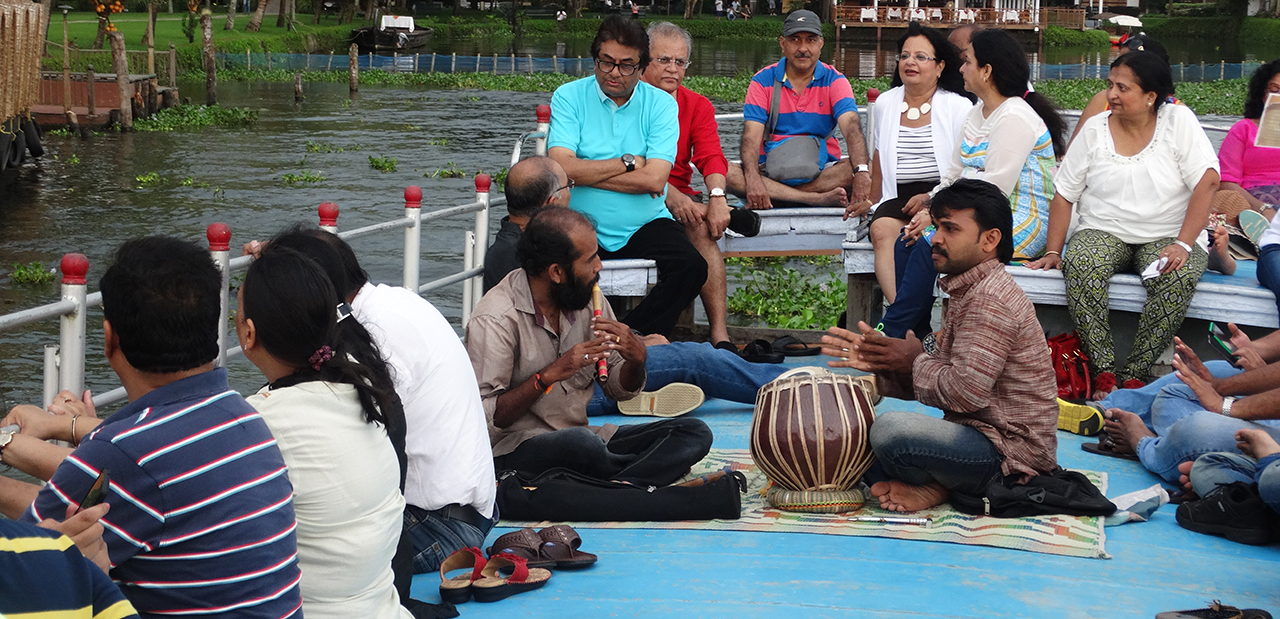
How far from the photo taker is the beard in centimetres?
453

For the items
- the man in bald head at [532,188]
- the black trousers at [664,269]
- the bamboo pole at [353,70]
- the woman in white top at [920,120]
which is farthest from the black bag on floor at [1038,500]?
the bamboo pole at [353,70]

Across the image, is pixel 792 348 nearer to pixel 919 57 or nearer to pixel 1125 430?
pixel 919 57

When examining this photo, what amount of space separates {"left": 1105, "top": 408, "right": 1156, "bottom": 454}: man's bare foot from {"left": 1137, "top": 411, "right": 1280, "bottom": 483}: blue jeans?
0.18 metres

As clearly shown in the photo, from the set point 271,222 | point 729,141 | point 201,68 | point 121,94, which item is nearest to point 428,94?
point 201,68

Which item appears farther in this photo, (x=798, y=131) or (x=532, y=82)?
(x=532, y=82)

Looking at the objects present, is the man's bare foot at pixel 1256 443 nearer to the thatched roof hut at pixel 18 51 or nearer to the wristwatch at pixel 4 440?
the wristwatch at pixel 4 440

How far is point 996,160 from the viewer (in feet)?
21.0

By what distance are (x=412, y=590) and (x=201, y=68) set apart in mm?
41094

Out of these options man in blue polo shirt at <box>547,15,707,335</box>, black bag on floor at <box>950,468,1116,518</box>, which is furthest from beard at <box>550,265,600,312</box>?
man in blue polo shirt at <box>547,15,707,335</box>

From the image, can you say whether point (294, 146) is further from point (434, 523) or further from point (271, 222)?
point (434, 523)

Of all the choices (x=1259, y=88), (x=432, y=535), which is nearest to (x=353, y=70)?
(x=1259, y=88)

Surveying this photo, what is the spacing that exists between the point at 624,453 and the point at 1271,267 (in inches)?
141

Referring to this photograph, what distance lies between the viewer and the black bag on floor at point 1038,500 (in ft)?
14.2

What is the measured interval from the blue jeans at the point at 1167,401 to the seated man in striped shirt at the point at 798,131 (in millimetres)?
2714
